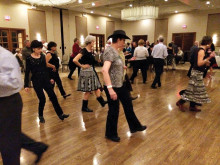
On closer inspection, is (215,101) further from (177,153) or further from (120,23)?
(120,23)

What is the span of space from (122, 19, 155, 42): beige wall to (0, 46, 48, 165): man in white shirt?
14308 millimetres

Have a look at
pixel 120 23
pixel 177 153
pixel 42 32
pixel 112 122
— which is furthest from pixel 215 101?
pixel 120 23

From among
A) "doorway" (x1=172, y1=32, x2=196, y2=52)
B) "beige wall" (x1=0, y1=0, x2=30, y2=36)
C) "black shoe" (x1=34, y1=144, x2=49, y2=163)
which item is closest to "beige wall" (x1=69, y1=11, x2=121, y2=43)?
"beige wall" (x1=0, y1=0, x2=30, y2=36)

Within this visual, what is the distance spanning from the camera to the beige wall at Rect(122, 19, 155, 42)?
48.0 ft

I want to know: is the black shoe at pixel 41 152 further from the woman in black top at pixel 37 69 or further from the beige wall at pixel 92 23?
the beige wall at pixel 92 23

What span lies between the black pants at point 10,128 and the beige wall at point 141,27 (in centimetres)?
1432

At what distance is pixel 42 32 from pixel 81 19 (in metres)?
3.15

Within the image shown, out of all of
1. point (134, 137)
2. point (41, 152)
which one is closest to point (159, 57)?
point (134, 137)

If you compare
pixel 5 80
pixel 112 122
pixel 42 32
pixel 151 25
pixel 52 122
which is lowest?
pixel 52 122

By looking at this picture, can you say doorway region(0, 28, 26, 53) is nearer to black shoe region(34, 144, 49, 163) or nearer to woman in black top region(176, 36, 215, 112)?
black shoe region(34, 144, 49, 163)

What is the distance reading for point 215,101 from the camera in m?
4.36

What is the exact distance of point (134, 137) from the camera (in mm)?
2672

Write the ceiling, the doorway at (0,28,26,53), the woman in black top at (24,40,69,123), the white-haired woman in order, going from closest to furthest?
1. the woman in black top at (24,40,69,123)
2. the white-haired woman
3. the doorway at (0,28,26,53)
4. the ceiling

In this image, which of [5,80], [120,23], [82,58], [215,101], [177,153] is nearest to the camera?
[5,80]
